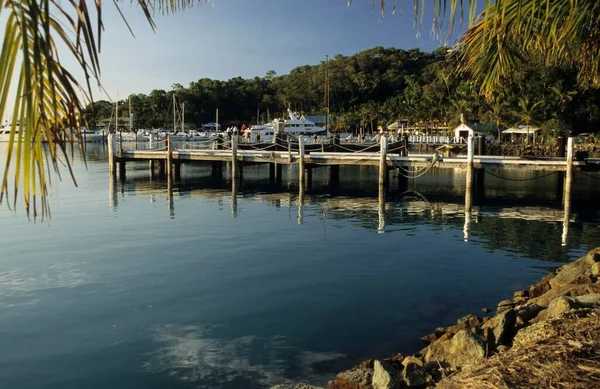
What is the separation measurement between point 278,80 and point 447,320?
13024 centimetres

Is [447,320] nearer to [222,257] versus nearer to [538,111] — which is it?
[222,257]

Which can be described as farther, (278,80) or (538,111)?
(278,80)

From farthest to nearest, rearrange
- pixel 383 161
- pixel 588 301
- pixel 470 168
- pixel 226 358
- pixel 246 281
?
1. pixel 383 161
2. pixel 470 168
3. pixel 246 281
4. pixel 226 358
5. pixel 588 301

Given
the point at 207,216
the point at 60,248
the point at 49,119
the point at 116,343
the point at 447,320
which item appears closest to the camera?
the point at 49,119

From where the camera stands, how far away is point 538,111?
5469cm

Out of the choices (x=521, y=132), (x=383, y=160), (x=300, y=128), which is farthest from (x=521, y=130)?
(x=383, y=160)

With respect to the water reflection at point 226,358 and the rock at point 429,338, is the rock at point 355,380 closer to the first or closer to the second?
the water reflection at point 226,358

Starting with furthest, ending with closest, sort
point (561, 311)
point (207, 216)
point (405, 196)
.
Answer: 1. point (405, 196)
2. point (207, 216)
3. point (561, 311)

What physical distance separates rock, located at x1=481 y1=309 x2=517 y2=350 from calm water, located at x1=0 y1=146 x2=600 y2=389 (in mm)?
1817

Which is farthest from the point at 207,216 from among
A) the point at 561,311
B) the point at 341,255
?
the point at 561,311

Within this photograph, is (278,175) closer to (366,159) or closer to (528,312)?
(366,159)

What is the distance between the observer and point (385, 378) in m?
5.67

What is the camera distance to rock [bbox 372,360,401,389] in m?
5.62

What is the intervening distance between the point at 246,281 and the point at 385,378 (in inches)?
259
